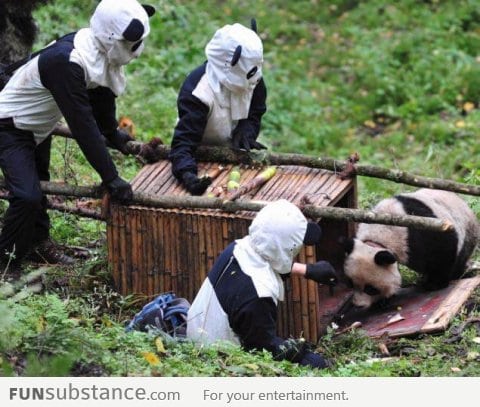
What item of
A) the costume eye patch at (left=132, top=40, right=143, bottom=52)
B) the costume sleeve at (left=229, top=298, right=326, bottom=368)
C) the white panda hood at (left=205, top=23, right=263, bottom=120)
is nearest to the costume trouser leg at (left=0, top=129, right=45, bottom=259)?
the costume eye patch at (left=132, top=40, right=143, bottom=52)

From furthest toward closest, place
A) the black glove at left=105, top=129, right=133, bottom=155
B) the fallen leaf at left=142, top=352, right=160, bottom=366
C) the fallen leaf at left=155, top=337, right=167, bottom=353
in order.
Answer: the black glove at left=105, top=129, right=133, bottom=155
the fallen leaf at left=155, top=337, right=167, bottom=353
the fallen leaf at left=142, top=352, right=160, bottom=366

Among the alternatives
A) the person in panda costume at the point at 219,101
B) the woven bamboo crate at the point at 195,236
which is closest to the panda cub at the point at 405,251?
the woven bamboo crate at the point at 195,236

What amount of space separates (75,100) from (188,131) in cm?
96

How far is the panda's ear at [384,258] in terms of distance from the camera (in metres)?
7.15

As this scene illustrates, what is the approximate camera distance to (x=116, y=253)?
23.0 ft

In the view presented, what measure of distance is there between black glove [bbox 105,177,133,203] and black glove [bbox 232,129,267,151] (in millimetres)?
982

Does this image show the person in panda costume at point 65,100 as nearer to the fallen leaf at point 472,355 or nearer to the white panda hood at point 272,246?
the white panda hood at point 272,246

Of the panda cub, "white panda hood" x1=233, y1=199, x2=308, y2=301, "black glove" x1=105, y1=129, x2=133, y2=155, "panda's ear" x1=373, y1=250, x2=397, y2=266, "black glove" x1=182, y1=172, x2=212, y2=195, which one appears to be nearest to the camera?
"white panda hood" x1=233, y1=199, x2=308, y2=301

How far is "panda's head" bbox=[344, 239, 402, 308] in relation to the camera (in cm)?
724

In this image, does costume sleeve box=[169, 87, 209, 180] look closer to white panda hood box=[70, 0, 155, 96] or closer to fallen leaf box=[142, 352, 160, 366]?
white panda hood box=[70, 0, 155, 96]

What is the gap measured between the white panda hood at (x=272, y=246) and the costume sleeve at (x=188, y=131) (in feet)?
4.03

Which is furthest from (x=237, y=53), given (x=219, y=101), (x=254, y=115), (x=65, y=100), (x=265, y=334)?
(x=265, y=334)

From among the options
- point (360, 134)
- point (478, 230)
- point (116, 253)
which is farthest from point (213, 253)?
point (360, 134)
